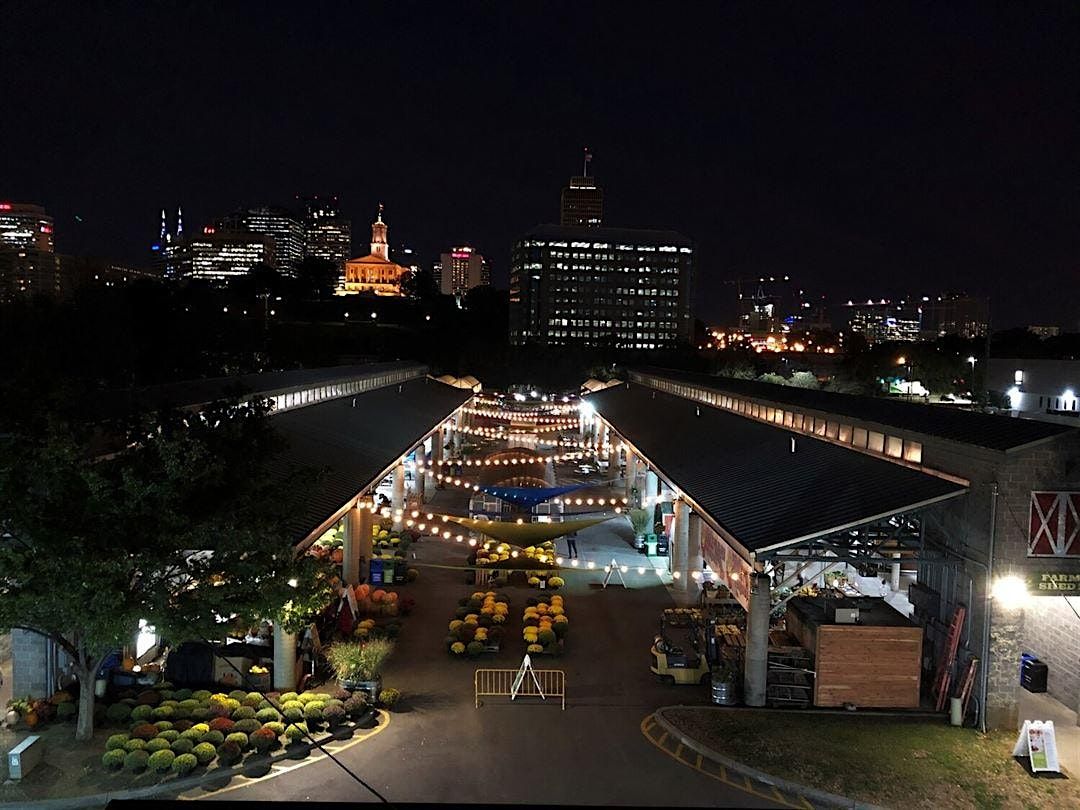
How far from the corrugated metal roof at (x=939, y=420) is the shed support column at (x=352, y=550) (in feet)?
44.1

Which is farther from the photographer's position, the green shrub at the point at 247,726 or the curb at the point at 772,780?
the green shrub at the point at 247,726

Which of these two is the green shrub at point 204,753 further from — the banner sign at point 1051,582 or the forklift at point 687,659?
the banner sign at point 1051,582

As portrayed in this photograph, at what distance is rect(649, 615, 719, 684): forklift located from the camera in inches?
657

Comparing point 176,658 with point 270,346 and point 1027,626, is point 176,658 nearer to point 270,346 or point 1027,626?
point 1027,626

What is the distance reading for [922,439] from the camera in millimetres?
16656

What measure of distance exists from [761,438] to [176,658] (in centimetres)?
1769

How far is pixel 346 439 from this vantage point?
27.6 meters

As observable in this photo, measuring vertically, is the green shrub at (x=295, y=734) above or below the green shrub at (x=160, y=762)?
below

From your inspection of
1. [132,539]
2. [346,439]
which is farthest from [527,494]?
[132,539]

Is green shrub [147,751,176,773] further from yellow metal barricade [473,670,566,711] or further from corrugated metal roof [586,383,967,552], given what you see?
corrugated metal roof [586,383,967,552]

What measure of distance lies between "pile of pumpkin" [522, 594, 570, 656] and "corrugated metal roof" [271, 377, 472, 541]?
521 centimetres

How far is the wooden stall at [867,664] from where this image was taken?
49.8ft

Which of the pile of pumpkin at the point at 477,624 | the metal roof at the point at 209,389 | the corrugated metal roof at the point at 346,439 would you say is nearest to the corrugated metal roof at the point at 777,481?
the pile of pumpkin at the point at 477,624

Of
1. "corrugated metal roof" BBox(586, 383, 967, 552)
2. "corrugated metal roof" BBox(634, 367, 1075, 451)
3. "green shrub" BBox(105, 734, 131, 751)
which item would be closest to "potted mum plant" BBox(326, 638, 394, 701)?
"green shrub" BBox(105, 734, 131, 751)
